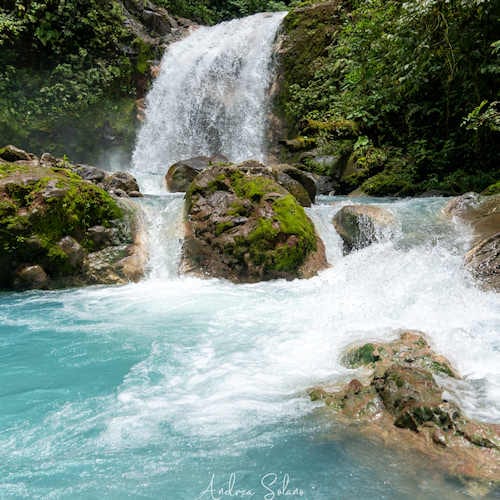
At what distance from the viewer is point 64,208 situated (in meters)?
6.98

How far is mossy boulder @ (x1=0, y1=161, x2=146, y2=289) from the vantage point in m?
6.59

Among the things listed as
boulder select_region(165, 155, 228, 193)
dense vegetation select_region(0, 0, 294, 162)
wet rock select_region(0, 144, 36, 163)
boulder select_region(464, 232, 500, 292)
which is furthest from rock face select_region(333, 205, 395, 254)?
dense vegetation select_region(0, 0, 294, 162)

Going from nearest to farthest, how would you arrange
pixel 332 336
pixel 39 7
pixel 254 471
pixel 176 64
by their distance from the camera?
1. pixel 254 471
2. pixel 332 336
3. pixel 39 7
4. pixel 176 64

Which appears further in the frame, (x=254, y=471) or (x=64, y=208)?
(x=64, y=208)

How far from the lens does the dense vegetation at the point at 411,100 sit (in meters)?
9.77

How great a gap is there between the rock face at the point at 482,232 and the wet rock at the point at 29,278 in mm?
6239

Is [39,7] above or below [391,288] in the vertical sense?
above

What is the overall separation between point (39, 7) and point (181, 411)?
15.6 meters

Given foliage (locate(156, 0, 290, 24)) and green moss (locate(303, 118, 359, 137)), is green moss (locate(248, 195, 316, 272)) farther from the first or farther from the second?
foliage (locate(156, 0, 290, 24))

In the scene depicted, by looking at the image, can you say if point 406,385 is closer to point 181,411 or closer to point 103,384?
point 181,411

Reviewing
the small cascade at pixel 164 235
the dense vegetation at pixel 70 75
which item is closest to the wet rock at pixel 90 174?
the small cascade at pixel 164 235

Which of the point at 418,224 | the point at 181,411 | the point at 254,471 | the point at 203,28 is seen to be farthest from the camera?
the point at 203,28

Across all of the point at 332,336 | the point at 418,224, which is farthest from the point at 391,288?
the point at 418,224

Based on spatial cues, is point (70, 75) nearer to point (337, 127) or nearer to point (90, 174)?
point (90, 174)
